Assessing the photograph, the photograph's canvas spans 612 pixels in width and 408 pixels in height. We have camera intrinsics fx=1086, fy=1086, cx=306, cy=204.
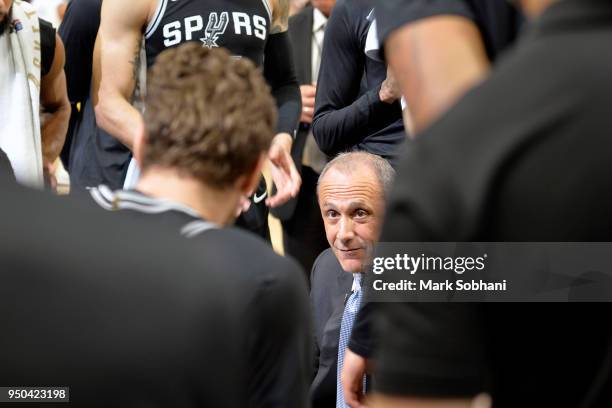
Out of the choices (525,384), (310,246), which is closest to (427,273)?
(525,384)

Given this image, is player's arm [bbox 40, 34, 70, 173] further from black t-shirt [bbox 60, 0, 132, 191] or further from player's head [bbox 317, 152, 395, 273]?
player's head [bbox 317, 152, 395, 273]

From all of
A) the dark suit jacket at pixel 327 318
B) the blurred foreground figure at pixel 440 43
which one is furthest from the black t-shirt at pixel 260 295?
the dark suit jacket at pixel 327 318

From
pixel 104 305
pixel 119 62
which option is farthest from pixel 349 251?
pixel 104 305

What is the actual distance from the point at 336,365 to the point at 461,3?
207cm

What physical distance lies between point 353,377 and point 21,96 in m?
1.70

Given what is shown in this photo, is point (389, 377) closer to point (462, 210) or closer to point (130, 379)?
point (462, 210)

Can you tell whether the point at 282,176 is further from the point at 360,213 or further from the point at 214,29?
the point at 214,29

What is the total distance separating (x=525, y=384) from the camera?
124 centimetres

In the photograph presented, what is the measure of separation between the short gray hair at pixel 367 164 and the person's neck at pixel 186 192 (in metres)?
2.05

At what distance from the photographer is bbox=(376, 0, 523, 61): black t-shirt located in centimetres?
138

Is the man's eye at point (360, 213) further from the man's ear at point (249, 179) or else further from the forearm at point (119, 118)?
the man's ear at point (249, 179)

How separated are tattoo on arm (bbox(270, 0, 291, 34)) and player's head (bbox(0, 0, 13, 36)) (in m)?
1.01

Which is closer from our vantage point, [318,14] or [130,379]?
[130,379]

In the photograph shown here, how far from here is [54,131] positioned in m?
4.09
